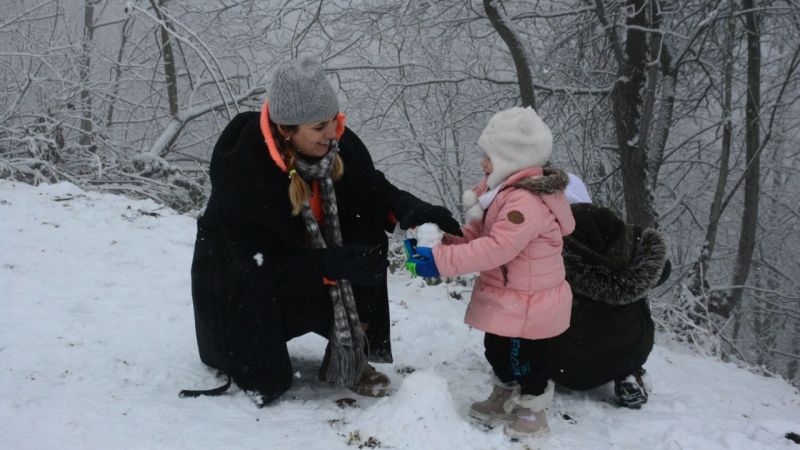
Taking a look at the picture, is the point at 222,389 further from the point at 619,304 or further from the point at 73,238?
the point at 73,238

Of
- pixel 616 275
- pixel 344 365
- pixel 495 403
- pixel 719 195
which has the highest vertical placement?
pixel 719 195

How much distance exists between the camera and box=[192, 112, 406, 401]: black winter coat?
2.32 m

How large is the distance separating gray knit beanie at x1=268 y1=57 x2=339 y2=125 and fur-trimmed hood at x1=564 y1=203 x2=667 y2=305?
1.20 m

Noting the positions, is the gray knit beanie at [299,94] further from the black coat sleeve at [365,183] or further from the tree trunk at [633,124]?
the tree trunk at [633,124]

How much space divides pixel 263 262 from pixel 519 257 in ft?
3.18

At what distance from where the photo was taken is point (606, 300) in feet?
8.71

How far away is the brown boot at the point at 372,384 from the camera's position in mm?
2619

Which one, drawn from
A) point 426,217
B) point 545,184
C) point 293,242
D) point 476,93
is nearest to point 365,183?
point 426,217

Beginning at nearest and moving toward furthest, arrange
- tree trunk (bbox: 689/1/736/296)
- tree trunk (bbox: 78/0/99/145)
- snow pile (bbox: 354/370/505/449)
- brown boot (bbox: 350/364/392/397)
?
snow pile (bbox: 354/370/505/449), brown boot (bbox: 350/364/392/397), tree trunk (bbox: 689/1/736/296), tree trunk (bbox: 78/0/99/145)

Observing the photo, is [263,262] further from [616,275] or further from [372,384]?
[616,275]

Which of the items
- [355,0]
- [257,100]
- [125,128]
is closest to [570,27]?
[355,0]

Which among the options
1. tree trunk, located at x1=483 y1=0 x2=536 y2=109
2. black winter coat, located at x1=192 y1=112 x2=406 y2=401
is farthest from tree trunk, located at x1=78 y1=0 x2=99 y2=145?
black winter coat, located at x1=192 y1=112 x2=406 y2=401

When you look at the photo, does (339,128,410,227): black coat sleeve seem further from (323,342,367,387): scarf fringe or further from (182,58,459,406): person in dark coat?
(323,342,367,387): scarf fringe

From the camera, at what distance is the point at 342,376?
253cm
